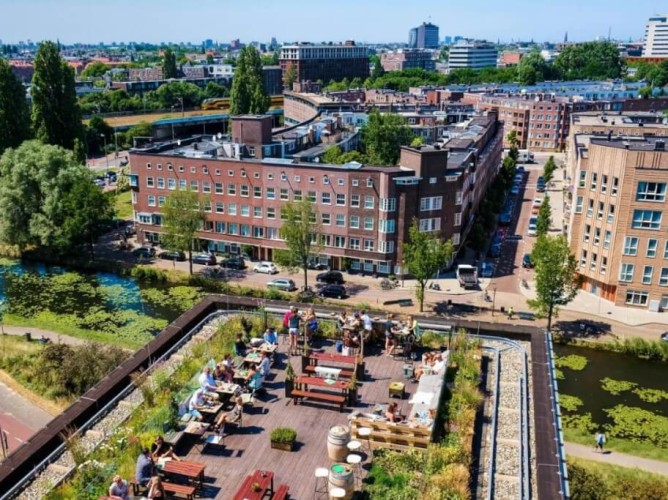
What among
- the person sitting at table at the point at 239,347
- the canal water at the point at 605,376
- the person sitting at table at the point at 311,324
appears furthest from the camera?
the canal water at the point at 605,376

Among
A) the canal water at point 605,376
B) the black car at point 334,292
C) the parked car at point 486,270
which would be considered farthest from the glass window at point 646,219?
the black car at point 334,292

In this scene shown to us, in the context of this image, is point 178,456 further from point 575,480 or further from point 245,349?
point 575,480

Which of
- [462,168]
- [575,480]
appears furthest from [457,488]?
[462,168]

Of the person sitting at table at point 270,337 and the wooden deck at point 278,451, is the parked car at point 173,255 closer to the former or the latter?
the person sitting at table at point 270,337

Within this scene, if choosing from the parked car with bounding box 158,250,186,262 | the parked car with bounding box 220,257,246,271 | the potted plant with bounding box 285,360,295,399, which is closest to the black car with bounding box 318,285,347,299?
the parked car with bounding box 220,257,246,271

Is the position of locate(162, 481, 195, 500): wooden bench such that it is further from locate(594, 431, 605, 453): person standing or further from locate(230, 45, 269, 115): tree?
locate(230, 45, 269, 115): tree

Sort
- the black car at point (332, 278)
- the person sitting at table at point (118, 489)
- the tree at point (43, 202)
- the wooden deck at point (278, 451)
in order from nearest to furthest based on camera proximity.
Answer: the person sitting at table at point (118, 489) < the wooden deck at point (278, 451) < the black car at point (332, 278) < the tree at point (43, 202)
